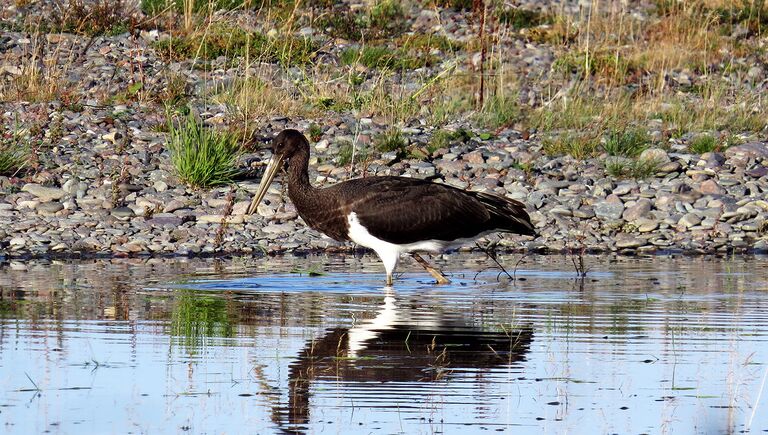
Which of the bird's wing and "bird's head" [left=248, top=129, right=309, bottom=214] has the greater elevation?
"bird's head" [left=248, top=129, right=309, bottom=214]

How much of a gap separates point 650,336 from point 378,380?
2542 millimetres

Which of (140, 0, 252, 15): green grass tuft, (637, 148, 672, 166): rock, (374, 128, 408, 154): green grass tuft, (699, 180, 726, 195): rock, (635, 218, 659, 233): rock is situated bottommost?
(635, 218, 659, 233): rock

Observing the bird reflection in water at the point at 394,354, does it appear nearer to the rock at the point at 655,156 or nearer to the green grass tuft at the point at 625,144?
the rock at the point at 655,156

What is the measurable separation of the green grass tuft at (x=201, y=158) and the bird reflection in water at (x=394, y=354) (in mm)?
6481

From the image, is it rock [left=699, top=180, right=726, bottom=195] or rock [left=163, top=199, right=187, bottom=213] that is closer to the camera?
rock [left=163, top=199, right=187, bottom=213]

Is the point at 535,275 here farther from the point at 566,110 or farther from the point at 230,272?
the point at 566,110

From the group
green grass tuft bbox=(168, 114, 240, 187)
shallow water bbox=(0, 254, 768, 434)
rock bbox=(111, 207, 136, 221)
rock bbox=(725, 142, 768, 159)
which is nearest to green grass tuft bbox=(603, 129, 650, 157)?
rock bbox=(725, 142, 768, 159)

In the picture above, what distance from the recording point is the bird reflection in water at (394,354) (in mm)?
8305

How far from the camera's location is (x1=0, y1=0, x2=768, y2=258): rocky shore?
16016mm

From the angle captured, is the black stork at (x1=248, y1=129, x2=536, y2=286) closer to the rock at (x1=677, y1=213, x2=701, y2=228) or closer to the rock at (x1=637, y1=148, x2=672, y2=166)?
the rock at (x1=677, y1=213, x2=701, y2=228)

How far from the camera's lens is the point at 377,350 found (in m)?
9.48

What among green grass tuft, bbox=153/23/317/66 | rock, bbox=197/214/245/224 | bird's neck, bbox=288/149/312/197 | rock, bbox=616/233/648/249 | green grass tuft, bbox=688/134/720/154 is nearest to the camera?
bird's neck, bbox=288/149/312/197

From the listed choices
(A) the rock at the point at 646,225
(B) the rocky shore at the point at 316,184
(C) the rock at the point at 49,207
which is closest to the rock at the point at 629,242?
(B) the rocky shore at the point at 316,184

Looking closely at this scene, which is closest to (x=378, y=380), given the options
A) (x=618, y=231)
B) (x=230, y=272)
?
(x=230, y=272)
